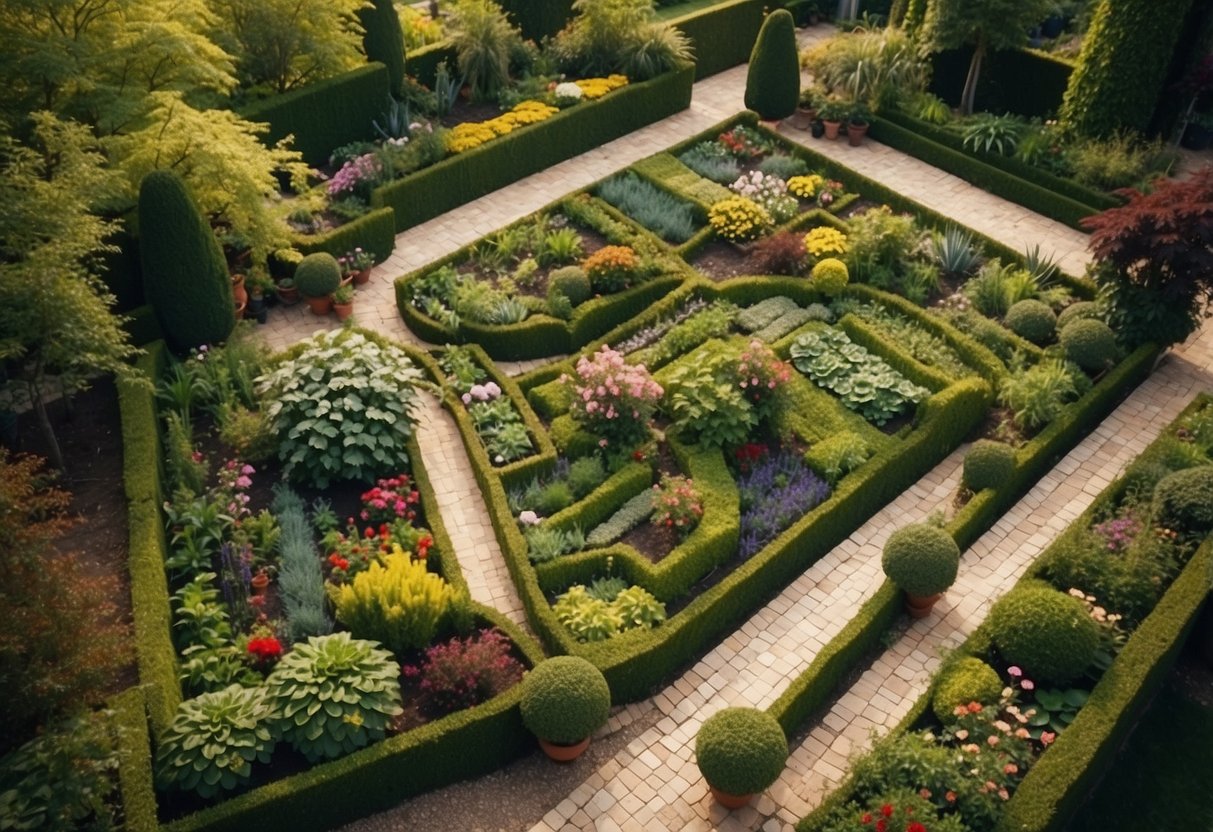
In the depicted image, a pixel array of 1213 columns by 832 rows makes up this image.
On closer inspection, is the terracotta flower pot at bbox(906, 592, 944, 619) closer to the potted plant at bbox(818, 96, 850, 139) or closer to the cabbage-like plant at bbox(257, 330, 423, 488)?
the cabbage-like plant at bbox(257, 330, 423, 488)

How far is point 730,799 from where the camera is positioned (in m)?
12.9

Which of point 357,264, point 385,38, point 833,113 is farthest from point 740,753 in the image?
point 385,38

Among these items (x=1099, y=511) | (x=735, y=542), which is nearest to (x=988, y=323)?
(x=1099, y=511)

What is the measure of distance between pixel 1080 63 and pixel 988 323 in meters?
8.74

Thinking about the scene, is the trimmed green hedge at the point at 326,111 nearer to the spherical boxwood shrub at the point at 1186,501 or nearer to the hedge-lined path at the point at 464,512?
the hedge-lined path at the point at 464,512

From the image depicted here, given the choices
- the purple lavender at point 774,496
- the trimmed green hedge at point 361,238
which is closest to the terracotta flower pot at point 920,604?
the purple lavender at point 774,496

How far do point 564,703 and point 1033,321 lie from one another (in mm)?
12089

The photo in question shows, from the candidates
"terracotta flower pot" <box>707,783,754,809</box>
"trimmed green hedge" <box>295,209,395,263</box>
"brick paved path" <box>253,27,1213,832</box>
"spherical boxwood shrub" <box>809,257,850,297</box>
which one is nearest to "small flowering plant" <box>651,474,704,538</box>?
"brick paved path" <box>253,27,1213,832</box>

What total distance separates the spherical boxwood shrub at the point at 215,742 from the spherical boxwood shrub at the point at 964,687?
8.36 meters

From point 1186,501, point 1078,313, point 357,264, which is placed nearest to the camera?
point 1186,501

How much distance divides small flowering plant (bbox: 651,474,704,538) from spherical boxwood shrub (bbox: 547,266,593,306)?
5505 millimetres

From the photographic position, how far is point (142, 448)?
15.8m

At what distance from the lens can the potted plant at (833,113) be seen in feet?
85.9

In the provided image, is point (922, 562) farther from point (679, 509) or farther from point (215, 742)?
point (215, 742)
